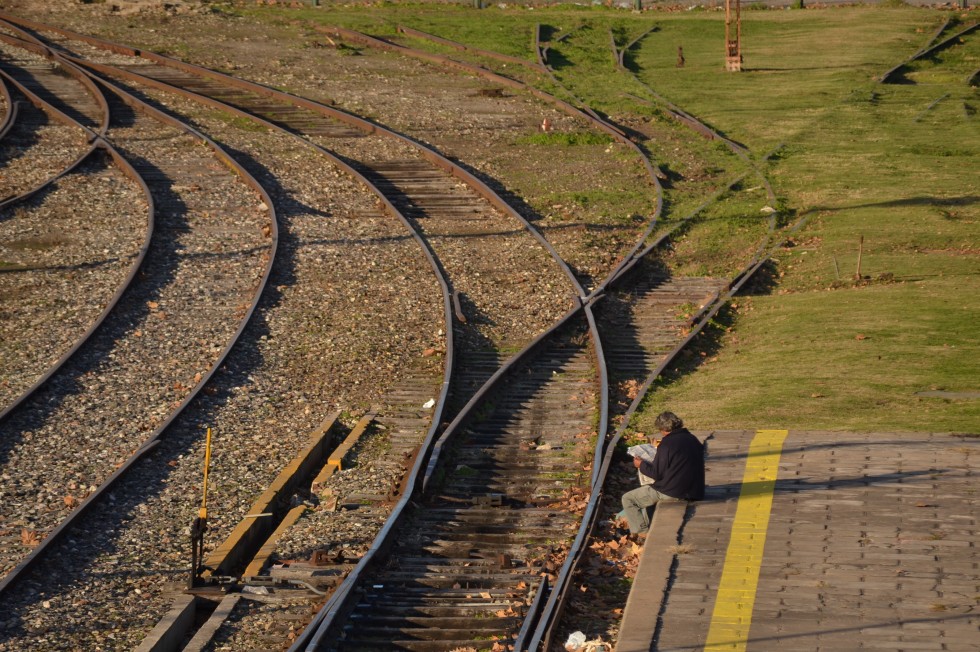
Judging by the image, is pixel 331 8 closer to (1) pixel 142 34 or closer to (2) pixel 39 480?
(1) pixel 142 34

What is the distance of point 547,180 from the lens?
24.3m

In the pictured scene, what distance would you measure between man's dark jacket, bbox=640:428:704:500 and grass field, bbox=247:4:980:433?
2.46m

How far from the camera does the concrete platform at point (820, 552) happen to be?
8.32 metres

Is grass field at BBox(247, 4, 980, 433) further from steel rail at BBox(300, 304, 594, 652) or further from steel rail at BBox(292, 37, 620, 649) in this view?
steel rail at BBox(300, 304, 594, 652)

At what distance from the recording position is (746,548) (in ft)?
31.9

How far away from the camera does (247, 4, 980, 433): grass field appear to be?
14.0m

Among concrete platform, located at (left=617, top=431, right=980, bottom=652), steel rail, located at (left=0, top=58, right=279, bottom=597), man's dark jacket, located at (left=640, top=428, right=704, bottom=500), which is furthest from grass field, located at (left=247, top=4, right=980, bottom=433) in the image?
steel rail, located at (left=0, top=58, right=279, bottom=597)

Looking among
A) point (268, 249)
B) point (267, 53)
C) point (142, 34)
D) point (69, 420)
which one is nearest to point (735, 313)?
point (268, 249)

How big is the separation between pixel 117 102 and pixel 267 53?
827 centimetres

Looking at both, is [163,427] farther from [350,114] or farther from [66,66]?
[66,66]

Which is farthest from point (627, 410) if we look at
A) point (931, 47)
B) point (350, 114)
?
point (931, 47)

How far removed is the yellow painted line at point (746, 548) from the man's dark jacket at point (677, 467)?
0.46 m

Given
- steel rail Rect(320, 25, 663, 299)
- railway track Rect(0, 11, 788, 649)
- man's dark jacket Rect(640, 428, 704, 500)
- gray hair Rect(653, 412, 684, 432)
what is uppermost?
steel rail Rect(320, 25, 663, 299)

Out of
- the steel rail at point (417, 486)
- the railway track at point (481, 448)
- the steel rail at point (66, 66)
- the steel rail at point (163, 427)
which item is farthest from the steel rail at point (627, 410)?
the steel rail at point (66, 66)
